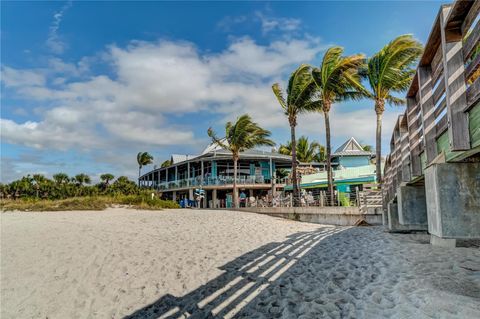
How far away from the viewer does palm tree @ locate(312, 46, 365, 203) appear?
16631mm

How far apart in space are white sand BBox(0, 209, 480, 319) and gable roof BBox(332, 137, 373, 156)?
25.6 m

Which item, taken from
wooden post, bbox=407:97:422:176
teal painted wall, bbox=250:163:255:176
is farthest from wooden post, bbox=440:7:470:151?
teal painted wall, bbox=250:163:255:176

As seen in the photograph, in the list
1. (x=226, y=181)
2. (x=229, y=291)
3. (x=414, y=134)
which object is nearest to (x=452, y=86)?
(x=414, y=134)

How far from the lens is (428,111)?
14.1ft

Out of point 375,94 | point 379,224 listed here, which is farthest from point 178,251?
point 375,94

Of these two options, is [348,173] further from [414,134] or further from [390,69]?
[414,134]

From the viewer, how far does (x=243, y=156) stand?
32031 mm

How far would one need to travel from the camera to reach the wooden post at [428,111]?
415 cm

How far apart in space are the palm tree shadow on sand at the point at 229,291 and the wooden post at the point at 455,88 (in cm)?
373

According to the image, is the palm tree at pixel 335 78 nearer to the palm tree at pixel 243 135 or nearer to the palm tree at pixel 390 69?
the palm tree at pixel 390 69

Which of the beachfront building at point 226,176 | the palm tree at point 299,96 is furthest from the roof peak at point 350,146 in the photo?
the palm tree at point 299,96

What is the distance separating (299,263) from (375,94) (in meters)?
12.9

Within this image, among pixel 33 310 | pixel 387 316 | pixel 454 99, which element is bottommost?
pixel 33 310

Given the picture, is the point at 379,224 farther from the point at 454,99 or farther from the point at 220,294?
the point at 454,99
